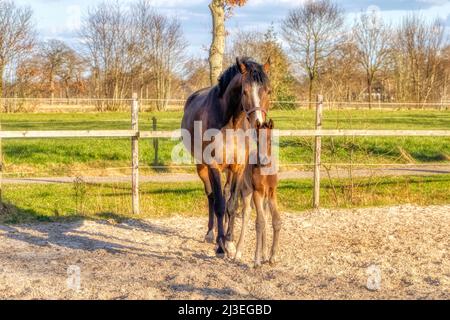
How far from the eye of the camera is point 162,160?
53.5ft

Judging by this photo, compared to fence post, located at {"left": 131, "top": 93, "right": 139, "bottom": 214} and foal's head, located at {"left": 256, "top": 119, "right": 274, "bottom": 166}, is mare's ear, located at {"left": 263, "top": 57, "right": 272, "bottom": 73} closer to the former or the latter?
foal's head, located at {"left": 256, "top": 119, "right": 274, "bottom": 166}

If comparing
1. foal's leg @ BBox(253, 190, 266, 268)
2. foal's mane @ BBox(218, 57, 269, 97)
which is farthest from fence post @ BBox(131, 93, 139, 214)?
foal's leg @ BBox(253, 190, 266, 268)

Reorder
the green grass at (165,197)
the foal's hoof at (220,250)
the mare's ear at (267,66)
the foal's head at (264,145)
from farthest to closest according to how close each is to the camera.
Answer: the green grass at (165,197) → the foal's hoof at (220,250) → the mare's ear at (267,66) → the foal's head at (264,145)

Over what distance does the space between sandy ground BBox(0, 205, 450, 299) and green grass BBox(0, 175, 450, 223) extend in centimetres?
67

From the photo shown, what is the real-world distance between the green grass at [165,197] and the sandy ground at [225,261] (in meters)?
0.67

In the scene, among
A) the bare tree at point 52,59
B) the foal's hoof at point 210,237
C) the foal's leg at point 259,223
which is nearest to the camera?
the foal's leg at point 259,223

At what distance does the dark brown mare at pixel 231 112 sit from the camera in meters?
6.12

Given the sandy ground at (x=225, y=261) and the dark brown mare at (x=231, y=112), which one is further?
the dark brown mare at (x=231, y=112)

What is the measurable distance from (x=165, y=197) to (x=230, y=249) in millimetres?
4251

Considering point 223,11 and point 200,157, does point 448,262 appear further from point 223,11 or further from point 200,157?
point 223,11

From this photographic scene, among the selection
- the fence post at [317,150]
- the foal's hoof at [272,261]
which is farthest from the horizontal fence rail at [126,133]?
the foal's hoof at [272,261]

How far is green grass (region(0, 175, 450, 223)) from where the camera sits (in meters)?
10.2

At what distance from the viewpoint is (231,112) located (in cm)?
707

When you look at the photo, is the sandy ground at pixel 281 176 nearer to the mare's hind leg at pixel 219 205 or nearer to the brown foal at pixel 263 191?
the mare's hind leg at pixel 219 205
